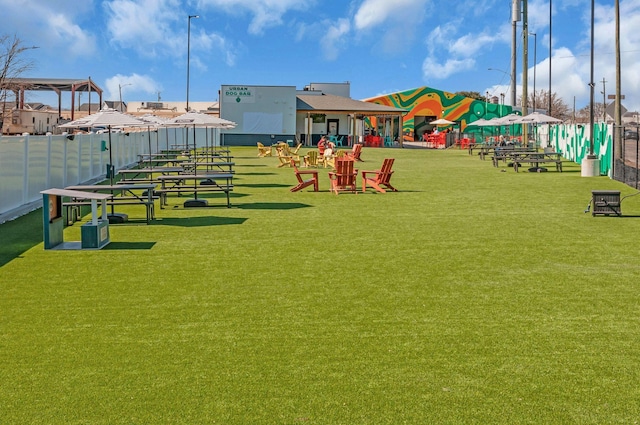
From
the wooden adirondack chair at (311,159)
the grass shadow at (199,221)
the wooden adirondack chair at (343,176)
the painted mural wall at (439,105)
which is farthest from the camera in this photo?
the painted mural wall at (439,105)

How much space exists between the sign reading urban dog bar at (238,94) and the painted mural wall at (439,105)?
733 inches

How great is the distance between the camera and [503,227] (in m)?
13.6

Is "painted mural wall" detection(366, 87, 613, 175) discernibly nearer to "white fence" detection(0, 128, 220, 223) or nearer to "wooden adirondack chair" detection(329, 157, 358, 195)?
"white fence" detection(0, 128, 220, 223)

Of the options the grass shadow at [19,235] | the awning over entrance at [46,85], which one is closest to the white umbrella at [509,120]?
the awning over entrance at [46,85]

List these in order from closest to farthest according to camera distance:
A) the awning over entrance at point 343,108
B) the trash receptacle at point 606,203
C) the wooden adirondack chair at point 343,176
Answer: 1. the trash receptacle at point 606,203
2. the wooden adirondack chair at point 343,176
3. the awning over entrance at point 343,108

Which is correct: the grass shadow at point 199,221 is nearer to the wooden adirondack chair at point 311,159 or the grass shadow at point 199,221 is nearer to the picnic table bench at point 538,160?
the picnic table bench at point 538,160

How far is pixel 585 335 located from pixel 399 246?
4.88m

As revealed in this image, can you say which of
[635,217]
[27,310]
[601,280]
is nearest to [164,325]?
[27,310]

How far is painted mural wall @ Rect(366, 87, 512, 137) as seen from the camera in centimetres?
7462

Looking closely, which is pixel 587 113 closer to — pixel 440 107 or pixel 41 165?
pixel 440 107

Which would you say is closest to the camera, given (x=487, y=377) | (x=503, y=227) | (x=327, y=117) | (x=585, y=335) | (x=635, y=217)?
(x=487, y=377)

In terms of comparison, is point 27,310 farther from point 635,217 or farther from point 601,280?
point 635,217

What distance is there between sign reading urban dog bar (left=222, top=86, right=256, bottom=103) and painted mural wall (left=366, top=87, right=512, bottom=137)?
18621 mm

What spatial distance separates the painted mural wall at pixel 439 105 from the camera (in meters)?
74.6
